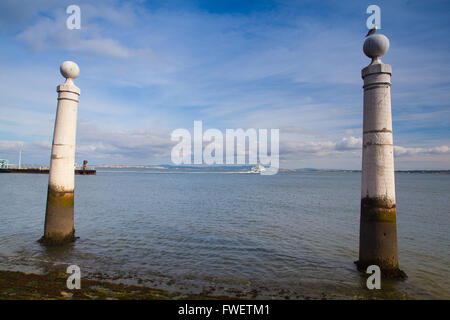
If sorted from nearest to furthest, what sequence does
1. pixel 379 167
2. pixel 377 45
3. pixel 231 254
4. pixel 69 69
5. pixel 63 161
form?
1. pixel 379 167
2. pixel 377 45
3. pixel 63 161
4. pixel 69 69
5. pixel 231 254

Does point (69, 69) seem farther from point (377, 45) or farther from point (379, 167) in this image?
point (379, 167)

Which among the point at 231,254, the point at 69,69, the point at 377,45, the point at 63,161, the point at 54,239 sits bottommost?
the point at 231,254

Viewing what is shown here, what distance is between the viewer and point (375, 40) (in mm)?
7961

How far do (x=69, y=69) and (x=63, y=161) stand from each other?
3239mm

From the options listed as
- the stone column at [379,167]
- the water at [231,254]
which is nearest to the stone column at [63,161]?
the water at [231,254]

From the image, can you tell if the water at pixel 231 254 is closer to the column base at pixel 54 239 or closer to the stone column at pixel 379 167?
the column base at pixel 54 239

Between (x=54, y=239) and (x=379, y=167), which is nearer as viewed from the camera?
(x=379, y=167)

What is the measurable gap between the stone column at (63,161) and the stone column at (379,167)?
370 inches

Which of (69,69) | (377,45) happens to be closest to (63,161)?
(69,69)

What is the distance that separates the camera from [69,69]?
10.3 m
